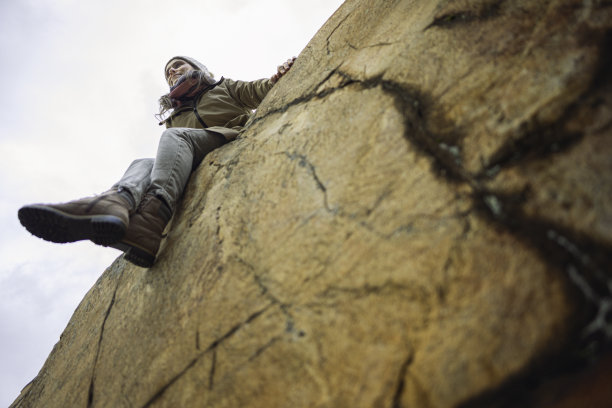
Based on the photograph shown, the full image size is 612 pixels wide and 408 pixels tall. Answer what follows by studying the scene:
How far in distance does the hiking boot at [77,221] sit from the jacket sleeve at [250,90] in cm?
127

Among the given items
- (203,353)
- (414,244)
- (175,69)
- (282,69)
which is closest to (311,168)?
(414,244)

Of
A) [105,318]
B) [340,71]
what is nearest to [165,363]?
[105,318]

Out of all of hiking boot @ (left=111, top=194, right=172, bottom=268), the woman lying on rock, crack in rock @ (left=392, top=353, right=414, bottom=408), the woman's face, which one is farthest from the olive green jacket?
crack in rock @ (left=392, top=353, right=414, bottom=408)

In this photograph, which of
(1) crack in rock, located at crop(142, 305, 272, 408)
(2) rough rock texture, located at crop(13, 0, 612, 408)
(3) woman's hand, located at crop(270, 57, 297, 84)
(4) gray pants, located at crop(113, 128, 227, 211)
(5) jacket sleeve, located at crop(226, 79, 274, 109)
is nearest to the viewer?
(2) rough rock texture, located at crop(13, 0, 612, 408)

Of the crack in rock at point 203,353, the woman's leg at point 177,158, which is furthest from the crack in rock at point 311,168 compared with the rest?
the woman's leg at point 177,158

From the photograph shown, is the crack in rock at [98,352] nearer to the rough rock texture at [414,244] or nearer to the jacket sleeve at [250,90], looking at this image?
the rough rock texture at [414,244]

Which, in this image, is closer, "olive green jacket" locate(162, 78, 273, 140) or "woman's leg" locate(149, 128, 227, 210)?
"woman's leg" locate(149, 128, 227, 210)

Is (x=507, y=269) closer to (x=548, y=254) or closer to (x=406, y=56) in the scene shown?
(x=548, y=254)

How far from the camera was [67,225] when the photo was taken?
1.16 metres

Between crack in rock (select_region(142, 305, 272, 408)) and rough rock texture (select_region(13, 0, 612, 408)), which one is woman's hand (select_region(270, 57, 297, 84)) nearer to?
rough rock texture (select_region(13, 0, 612, 408))

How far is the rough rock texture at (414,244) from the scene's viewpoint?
67 centimetres

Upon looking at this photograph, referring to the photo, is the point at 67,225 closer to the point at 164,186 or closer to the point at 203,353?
the point at 164,186

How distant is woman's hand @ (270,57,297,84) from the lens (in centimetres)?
203

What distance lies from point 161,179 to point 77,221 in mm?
425
